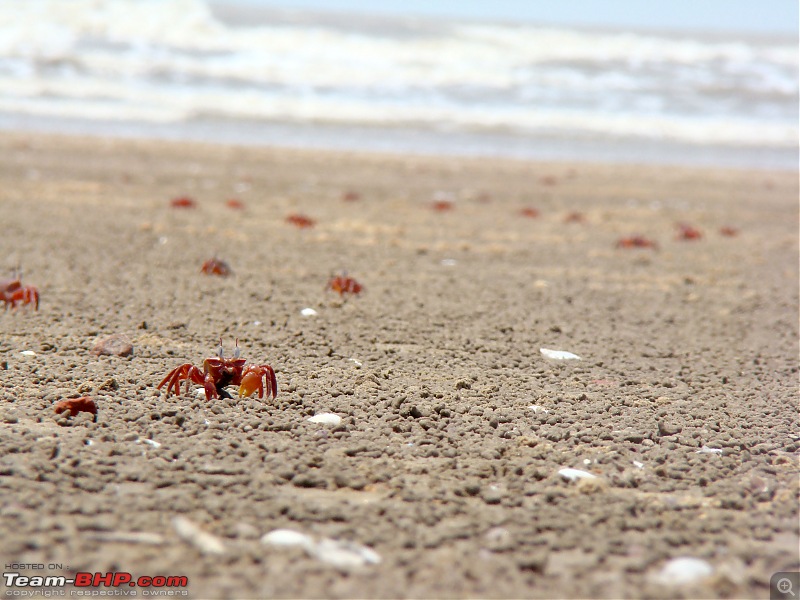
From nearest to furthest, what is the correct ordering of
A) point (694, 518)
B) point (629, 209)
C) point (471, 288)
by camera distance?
point (694, 518) → point (471, 288) → point (629, 209)

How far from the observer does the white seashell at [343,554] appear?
7.36 feet

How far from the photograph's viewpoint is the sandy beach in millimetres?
2289

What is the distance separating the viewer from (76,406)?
3.13 metres

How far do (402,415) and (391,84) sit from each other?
2568 cm

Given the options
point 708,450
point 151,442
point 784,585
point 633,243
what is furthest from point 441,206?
point 784,585

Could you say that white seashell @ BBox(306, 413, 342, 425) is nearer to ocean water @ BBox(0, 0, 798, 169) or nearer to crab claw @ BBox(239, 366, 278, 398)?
crab claw @ BBox(239, 366, 278, 398)

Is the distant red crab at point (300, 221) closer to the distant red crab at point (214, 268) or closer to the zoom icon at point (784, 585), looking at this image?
the distant red crab at point (214, 268)

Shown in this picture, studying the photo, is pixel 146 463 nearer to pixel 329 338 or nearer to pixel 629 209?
pixel 329 338

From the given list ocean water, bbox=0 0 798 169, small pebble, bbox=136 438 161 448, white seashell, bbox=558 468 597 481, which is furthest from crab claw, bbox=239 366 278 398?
ocean water, bbox=0 0 798 169

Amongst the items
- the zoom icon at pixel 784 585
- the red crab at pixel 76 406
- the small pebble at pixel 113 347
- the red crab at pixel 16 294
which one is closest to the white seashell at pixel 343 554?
the zoom icon at pixel 784 585

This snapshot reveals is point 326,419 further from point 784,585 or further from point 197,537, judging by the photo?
point 784,585

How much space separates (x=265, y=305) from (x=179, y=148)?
10.3 m

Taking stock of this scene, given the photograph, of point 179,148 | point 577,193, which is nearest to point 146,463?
point 577,193

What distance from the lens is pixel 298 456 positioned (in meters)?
2.91
